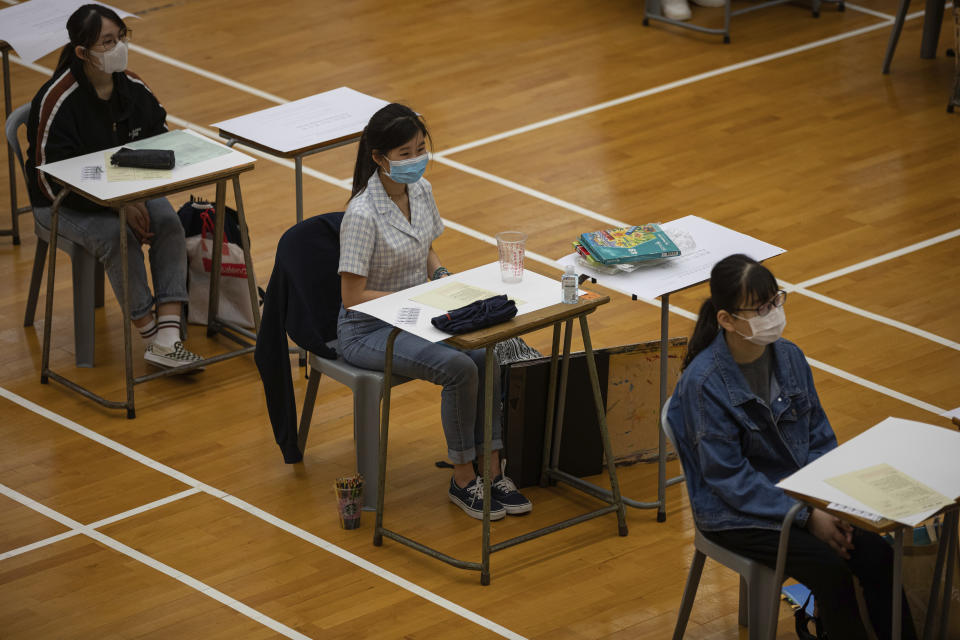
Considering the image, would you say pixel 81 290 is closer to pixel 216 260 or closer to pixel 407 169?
pixel 216 260

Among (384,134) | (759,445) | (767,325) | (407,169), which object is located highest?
(384,134)

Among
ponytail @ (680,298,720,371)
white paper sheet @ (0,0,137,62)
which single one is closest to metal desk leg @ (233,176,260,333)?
white paper sheet @ (0,0,137,62)

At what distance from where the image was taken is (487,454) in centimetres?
468

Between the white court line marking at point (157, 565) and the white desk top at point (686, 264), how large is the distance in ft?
4.85

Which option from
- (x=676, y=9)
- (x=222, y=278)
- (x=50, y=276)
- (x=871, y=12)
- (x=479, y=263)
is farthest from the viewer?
(x=871, y=12)

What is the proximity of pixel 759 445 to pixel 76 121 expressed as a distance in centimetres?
332

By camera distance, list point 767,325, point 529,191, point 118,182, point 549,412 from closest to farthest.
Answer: point 767,325, point 549,412, point 118,182, point 529,191

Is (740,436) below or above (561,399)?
above

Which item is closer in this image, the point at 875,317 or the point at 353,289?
the point at 353,289

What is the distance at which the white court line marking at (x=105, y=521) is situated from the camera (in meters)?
4.87

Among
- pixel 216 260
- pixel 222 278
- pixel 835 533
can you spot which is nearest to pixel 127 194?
pixel 216 260


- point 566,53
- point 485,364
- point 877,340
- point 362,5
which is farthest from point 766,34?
point 485,364

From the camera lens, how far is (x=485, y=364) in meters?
4.77

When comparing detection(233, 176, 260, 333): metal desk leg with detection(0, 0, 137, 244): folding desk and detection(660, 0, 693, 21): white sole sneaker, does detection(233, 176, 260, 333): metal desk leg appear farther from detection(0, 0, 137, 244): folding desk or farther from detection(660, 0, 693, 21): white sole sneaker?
detection(660, 0, 693, 21): white sole sneaker
